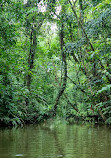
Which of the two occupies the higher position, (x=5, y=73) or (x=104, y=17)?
(x=104, y=17)

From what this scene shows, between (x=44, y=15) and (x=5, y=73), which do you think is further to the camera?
(x=44, y=15)

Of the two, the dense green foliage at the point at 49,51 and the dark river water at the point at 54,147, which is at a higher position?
the dense green foliage at the point at 49,51

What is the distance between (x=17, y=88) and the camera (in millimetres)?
11164

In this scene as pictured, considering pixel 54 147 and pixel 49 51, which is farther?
pixel 49 51

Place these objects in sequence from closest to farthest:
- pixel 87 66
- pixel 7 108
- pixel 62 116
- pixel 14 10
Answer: pixel 14 10 < pixel 7 108 < pixel 87 66 < pixel 62 116

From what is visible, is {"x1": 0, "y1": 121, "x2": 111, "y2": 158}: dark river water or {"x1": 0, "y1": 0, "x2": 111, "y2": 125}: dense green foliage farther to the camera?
{"x1": 0, "y1": 0, "x2": 111, "y2": 125}: dense green foliage

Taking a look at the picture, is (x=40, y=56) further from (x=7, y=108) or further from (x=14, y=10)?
(x=14, y=10)

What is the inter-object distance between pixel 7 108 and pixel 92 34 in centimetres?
655

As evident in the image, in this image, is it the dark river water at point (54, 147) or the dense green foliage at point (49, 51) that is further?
the dense green foliage at point (49, 51)

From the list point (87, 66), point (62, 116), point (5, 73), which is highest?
point (87, 66)

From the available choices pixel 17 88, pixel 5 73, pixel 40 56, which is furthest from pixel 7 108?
pixel 40 56

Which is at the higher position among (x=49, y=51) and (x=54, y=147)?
(x=49, y=51)

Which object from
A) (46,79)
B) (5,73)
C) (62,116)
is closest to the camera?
(5,73)

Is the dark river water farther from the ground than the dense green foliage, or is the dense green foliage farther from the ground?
the dense green foliage
